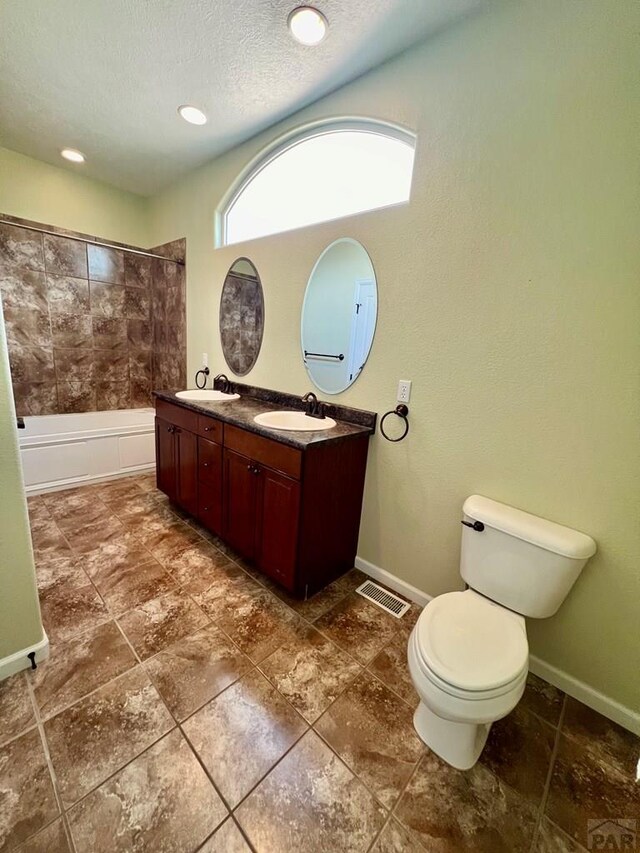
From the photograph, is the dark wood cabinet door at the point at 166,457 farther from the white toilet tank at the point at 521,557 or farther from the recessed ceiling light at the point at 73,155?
the recessed ceiling light at the point at 73,155

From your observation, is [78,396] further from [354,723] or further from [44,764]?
[354,723]

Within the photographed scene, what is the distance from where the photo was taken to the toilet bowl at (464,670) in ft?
3.19

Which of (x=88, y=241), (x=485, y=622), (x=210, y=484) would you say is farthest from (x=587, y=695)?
(x=88, y=241)

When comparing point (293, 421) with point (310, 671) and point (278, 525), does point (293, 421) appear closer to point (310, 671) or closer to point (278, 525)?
point (278, 525)

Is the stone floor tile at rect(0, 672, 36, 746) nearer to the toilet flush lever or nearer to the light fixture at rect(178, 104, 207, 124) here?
the toilet flush lever

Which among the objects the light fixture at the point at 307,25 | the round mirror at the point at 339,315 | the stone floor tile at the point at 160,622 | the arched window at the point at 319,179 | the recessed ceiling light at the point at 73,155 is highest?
the recessed ceiling light at the point at 73,155

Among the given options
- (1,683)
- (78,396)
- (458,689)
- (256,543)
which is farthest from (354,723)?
(78,396)

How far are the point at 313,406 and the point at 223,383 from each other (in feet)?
3.43

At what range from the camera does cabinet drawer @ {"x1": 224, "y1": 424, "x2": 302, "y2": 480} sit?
5.14 ft

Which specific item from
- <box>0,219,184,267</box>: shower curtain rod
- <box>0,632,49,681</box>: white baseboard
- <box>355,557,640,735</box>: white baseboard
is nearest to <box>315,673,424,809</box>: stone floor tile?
<box>355,557,640,735</box>: white baseboard

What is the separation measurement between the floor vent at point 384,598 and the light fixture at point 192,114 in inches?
119

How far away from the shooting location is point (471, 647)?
109 cm

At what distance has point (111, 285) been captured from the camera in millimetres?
3316

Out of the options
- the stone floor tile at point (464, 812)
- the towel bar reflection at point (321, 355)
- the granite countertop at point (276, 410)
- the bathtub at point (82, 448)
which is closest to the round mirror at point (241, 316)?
the granite countertop at point (276, 410)
